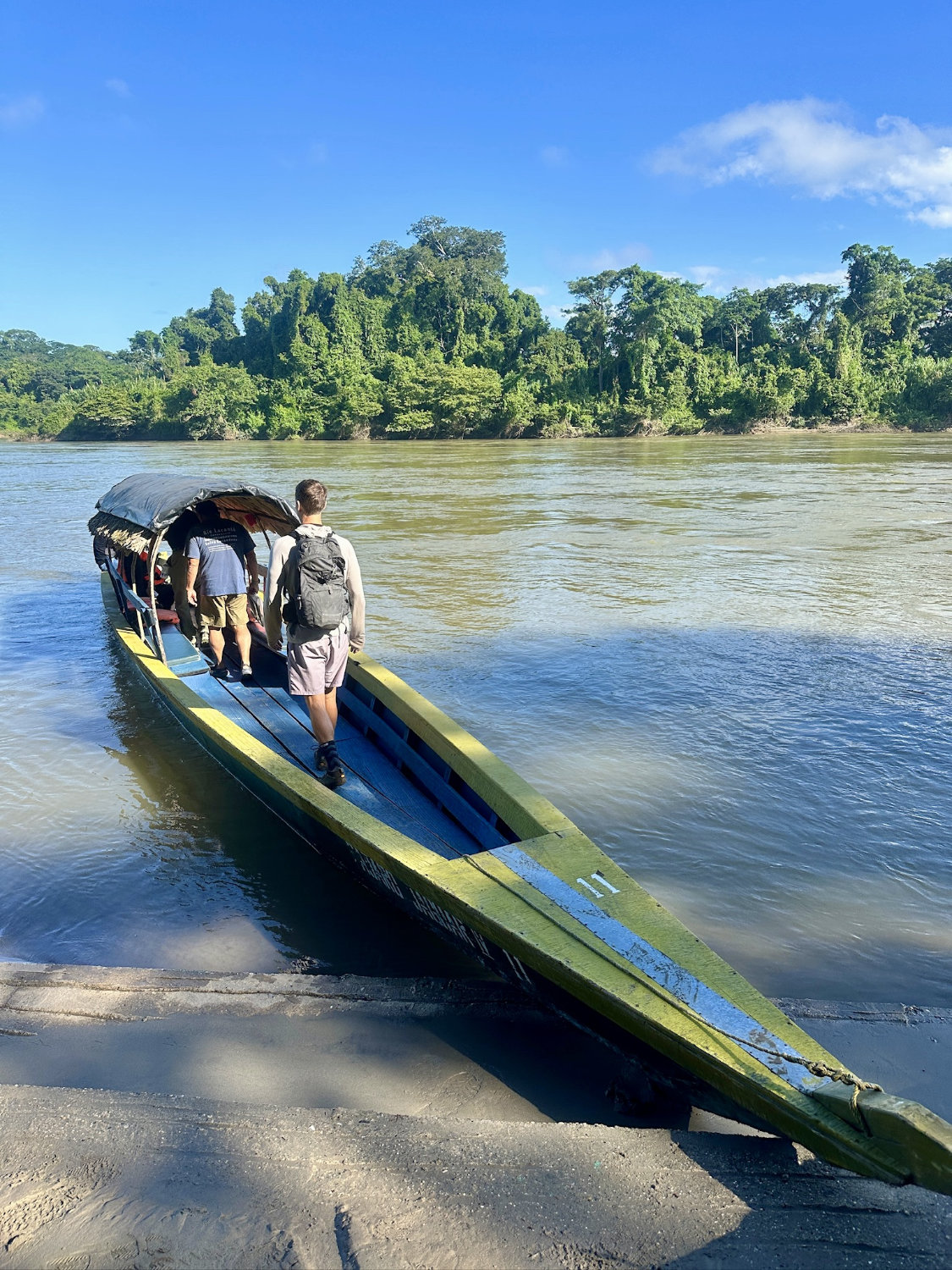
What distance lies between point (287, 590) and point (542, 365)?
6302cm

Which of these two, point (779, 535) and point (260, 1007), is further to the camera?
point (779, 535)

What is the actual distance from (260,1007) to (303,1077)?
0.40 m

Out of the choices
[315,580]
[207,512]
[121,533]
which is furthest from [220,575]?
[315,580]

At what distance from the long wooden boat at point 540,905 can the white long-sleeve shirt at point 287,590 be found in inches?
26.0

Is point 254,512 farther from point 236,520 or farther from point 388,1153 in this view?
point 388,1153

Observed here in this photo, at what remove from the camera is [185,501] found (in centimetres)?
629

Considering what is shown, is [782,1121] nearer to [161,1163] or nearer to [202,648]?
[161,1163]

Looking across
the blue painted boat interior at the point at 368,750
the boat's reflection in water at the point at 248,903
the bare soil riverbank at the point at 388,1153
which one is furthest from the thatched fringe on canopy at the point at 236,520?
the bare soil riverbank at the point at 388,1153

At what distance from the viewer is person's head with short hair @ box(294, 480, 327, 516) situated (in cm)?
409

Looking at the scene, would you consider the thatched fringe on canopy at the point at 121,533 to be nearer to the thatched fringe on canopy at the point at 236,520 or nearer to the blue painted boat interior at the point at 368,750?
the thatched fringe on canopy at the point at 236,520

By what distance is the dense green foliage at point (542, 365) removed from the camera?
57.4 metres

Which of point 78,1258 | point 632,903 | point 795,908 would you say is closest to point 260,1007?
point 78,1258

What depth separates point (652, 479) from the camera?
26.4 meters

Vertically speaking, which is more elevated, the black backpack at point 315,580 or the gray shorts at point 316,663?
the black backpack at point 315,580
